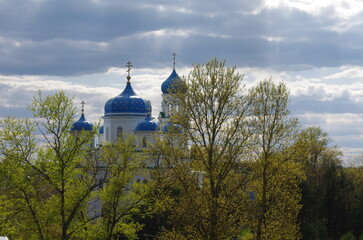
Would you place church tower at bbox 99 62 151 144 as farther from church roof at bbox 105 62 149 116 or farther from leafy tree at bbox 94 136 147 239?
leafy tree at bbox 94 136 147 239

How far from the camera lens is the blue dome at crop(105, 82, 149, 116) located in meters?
63.2

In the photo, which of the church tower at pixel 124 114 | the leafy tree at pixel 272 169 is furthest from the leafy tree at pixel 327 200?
the church tower at pixel 124 114

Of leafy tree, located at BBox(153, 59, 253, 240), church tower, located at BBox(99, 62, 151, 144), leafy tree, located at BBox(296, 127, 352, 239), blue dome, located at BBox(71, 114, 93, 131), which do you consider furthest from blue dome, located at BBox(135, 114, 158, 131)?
leafy tree, located at BBox(153, 59, 253, 240)

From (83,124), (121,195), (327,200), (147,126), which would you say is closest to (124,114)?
(147,126)

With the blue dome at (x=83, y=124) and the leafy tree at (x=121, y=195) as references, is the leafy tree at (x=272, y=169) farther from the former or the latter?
the blue dome at (x=83, y=124)

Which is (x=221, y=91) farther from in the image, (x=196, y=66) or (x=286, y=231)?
(x=286, y=231)

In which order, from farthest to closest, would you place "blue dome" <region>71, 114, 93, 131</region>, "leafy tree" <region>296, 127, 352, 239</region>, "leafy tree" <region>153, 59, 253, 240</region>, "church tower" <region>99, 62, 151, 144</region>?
"blue dome" <region>71, 114, 93, 131</region> < "church tower" <region>99, 62, 151, 144</region> < "leafy tree" <region>296, 127, 352, 239</region> < "leafy tree" <region>153, 59, 253, 240</region>

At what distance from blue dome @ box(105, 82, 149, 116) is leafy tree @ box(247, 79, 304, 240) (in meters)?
35.5

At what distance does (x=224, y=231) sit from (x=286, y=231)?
490 cm

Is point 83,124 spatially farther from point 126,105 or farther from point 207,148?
point 207,148

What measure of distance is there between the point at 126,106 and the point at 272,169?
37.4 m

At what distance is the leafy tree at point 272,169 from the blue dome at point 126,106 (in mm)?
35481

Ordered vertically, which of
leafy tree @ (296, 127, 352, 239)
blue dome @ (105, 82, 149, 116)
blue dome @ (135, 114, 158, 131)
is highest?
blue dome @ (105, 82, 149, 116)

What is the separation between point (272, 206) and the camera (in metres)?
27.6
